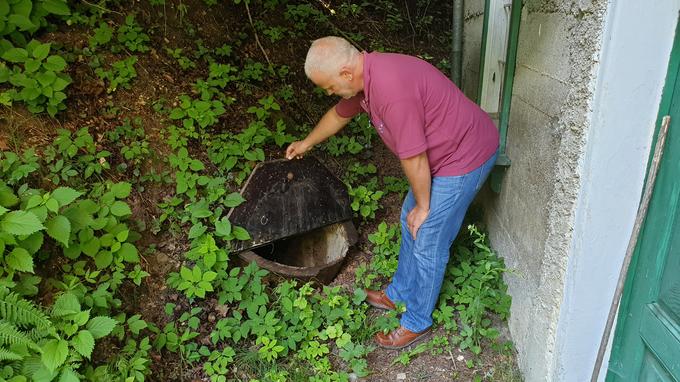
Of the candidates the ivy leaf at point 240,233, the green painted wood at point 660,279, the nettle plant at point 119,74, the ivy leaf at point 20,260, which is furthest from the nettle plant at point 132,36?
the green painted wood at point 660,279

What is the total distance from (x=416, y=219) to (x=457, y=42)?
2.48 meters

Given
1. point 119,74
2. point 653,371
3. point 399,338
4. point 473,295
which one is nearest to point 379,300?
point 399,338

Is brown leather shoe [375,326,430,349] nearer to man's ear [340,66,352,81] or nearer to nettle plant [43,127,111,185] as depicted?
man's ear [340,66,352,81]

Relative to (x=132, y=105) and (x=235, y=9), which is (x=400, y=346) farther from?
(x=235, y=9)

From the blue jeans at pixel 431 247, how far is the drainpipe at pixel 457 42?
1.99 m

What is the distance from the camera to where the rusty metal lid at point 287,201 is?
314cm

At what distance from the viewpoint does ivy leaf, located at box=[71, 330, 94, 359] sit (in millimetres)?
2073

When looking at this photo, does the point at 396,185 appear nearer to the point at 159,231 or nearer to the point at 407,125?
the point at 407,125

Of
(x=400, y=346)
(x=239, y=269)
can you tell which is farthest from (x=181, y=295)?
(x=400, y=346)

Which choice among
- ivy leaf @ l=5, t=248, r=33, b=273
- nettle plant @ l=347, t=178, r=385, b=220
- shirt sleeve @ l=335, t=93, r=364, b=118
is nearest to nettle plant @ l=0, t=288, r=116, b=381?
ivy leaf @ l=5, t=248, r=33, b=273

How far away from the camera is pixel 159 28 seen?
156 inches

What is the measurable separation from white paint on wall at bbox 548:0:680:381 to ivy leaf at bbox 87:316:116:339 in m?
2.12

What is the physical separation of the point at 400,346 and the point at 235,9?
3.62 meters

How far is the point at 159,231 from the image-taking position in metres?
3.02
